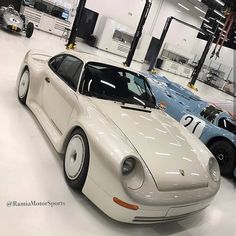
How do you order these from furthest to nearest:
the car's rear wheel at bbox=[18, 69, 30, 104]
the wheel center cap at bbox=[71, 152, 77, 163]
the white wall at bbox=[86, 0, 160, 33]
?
the white wall at bbox=[86, 0, 160, 33] < the car's rear wheel at bbox=[18, 69, 30, 104] < the wheel center cap at bbox=[71, 152, 77, 163]

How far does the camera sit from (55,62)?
13.2 feet

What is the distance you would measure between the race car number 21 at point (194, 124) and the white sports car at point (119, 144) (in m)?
1.60

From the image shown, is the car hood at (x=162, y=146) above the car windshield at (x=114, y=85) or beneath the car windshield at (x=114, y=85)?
beneath

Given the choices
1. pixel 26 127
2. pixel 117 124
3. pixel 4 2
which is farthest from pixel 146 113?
pixel 4 2

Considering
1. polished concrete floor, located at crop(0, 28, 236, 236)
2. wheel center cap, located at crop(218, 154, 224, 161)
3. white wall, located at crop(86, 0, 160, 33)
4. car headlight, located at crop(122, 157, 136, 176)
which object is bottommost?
polished concrete floor, located at crop(0, 28, 236, 236)

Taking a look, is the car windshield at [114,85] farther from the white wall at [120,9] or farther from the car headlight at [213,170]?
the white wall at [120,9]

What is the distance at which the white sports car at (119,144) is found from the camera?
2.38m

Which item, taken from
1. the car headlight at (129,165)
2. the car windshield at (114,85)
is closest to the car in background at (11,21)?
the car windshield at (114,85)

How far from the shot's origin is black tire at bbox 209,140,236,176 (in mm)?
4707

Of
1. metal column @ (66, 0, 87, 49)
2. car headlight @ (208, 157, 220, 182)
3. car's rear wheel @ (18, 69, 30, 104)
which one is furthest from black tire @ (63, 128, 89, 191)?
metal column @ (66, 0, 87, 49)

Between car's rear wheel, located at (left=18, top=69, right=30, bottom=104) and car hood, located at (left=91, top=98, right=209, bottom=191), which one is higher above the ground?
car hood, located at (left=91, top=98, right=209, bottom=191)

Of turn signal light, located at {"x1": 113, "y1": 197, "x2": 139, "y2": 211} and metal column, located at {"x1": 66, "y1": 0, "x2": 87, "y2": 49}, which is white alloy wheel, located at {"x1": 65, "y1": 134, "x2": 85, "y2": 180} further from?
metal column, located at {"x1": 66, "y1": 0, "x2": 87, "y2": 49}

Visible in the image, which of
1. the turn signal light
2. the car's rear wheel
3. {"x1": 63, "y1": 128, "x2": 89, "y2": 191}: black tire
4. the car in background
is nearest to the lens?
the turn signal light

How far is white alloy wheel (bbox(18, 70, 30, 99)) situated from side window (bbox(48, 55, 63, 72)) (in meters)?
0.47
